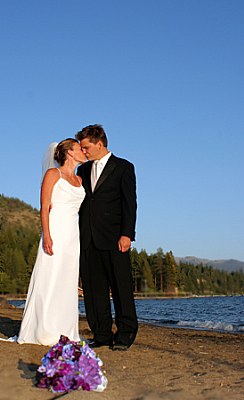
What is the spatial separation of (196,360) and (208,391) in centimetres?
162

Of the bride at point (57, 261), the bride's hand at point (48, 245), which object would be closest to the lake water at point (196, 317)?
the bride at point (57, 261)

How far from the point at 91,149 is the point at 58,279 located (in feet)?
4.99

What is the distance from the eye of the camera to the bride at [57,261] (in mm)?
6430

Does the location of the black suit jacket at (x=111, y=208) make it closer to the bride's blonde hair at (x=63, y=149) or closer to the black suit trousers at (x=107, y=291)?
the black suit trousers at (x=107, y=291)

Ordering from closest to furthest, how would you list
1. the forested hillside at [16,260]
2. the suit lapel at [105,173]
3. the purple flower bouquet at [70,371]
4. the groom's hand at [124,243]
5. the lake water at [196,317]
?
the purple flower bouquet at [70,371] → the groom's hand at [124,243] → the suit lapel at [105,173] → the lake water at [196,317] → the forested hillside at [16,260]

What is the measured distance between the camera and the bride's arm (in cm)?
649

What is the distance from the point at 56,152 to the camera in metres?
6.78

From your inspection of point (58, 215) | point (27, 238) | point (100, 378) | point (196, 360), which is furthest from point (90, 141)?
point (27, 238)

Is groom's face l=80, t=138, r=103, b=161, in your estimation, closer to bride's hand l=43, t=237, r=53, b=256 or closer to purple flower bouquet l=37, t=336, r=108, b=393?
bride's hand l=43, t=237, r=53, b=256

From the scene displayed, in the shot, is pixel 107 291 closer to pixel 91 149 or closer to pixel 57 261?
pixel 57 261

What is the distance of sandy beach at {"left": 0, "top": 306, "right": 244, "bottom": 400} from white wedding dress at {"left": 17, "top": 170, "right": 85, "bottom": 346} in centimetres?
30

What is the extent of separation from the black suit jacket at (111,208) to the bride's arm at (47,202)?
44 cm

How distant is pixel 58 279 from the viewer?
6504 mm

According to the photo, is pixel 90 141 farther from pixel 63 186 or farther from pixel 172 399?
pixel 172 399
